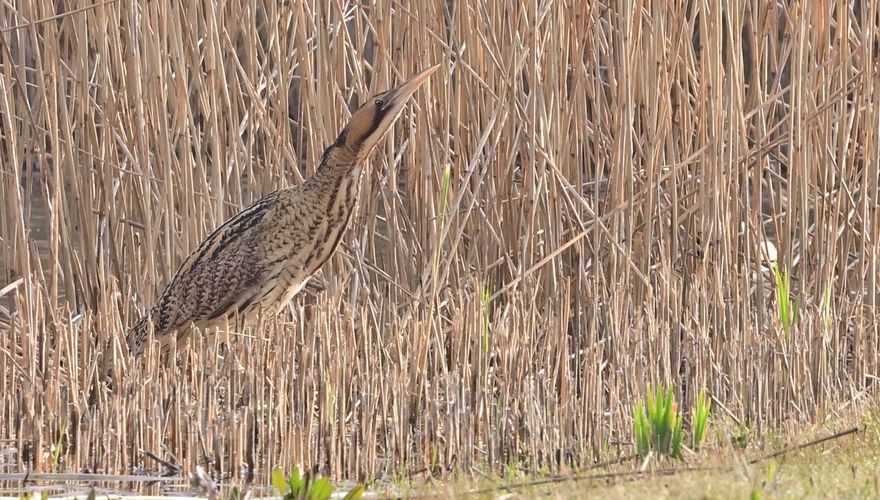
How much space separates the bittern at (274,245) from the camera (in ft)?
16.9

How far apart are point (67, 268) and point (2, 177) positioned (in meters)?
0.45

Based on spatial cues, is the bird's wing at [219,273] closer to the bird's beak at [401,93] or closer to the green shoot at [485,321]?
the bird's beak at [401,93]

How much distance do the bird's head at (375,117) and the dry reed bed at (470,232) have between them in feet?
0.96

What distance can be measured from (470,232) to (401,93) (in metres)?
0.84

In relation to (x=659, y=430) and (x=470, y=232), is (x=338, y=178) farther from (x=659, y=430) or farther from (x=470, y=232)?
(x=659, y=430)

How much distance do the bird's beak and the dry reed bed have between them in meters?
0.32

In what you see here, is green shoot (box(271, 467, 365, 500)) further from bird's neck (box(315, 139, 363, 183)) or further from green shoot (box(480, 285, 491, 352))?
bird's neck (box(315, 139, 363, 183))

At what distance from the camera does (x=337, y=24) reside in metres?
5.48

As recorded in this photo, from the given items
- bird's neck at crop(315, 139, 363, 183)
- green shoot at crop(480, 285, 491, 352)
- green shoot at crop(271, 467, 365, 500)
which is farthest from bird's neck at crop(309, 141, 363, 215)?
green shoot at crop(271, 467, 365, 500)

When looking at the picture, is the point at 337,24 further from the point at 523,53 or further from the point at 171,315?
the point at 171,315

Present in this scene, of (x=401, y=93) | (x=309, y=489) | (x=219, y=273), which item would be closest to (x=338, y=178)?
(x=401, y=93)

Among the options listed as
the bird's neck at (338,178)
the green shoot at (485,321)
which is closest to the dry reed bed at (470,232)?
the green shoot at (485,321)

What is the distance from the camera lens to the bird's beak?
505 cm

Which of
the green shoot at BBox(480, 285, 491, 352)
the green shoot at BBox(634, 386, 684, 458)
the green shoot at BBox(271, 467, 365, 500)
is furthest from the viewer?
the green shoot at BBox(480, 285, 491, 352)
